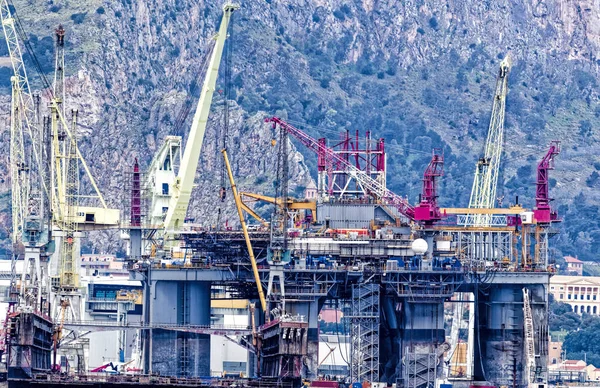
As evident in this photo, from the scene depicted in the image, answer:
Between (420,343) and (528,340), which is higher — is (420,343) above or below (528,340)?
below

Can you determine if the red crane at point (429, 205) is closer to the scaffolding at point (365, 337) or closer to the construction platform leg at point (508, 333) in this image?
the construction platform leg at point (508, 333)

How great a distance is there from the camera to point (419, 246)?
184 m

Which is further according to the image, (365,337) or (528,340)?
(528,340)

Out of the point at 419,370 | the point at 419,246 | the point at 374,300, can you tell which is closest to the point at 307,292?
the point at 374,300

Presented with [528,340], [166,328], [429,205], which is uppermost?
[429,205]

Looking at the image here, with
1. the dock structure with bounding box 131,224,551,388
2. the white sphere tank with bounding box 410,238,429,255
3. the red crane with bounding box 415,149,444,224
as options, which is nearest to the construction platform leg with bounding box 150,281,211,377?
the dock structure with bounding box 131,224,551,388

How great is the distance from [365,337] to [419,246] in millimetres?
10229

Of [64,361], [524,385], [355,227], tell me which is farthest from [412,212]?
[64,361]

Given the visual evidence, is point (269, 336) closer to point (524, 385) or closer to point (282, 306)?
point (282, 306)

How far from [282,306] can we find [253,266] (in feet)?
18.4

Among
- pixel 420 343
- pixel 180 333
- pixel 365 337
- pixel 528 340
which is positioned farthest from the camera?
pixel 528 340

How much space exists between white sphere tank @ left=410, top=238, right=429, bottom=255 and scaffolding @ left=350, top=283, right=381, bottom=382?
21.7 feet

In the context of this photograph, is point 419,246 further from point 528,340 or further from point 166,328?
Result: point 166,328

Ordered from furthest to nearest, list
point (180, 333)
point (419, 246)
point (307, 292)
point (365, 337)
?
point (419, 246), point (180, 333), point (307, 292), point (365, 337)
